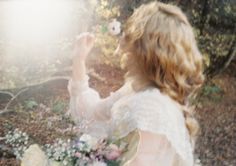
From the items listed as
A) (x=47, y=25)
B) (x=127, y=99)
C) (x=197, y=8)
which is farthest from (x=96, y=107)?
(x=197, y=8)

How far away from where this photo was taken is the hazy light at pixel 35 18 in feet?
18.1

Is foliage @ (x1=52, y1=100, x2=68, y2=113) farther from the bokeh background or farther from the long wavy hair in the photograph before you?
the long wavy hair

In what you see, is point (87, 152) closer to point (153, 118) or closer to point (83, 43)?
point (153, 118)

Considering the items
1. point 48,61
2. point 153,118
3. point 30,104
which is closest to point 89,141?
point 153,118

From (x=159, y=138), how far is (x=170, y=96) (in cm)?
18

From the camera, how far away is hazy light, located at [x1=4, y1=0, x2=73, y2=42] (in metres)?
5.50

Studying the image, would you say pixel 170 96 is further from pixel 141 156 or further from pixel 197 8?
pixel 197 8

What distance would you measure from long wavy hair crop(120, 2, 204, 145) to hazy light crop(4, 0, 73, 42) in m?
2.92

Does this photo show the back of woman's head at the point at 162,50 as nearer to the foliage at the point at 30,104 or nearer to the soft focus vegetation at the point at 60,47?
the soft focus vegetation at the point at 60,47

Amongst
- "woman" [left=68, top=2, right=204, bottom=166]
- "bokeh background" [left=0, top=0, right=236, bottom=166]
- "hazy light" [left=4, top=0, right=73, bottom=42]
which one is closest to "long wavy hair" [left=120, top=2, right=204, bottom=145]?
"woman" [left=68, top=2, right=204, bottom=166]

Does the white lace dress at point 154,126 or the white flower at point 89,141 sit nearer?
the white lace dress at point 154,126

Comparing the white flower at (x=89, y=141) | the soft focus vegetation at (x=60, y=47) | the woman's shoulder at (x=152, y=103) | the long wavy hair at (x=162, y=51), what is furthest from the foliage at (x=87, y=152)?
the soft focus vegetation at (x=60, y=47)

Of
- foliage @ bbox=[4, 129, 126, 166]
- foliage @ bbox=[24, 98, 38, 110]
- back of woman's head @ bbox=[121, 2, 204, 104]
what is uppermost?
foliage @ bbox=[24, 98, 38, 110]

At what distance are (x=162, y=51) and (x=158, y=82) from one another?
5.1 inches
